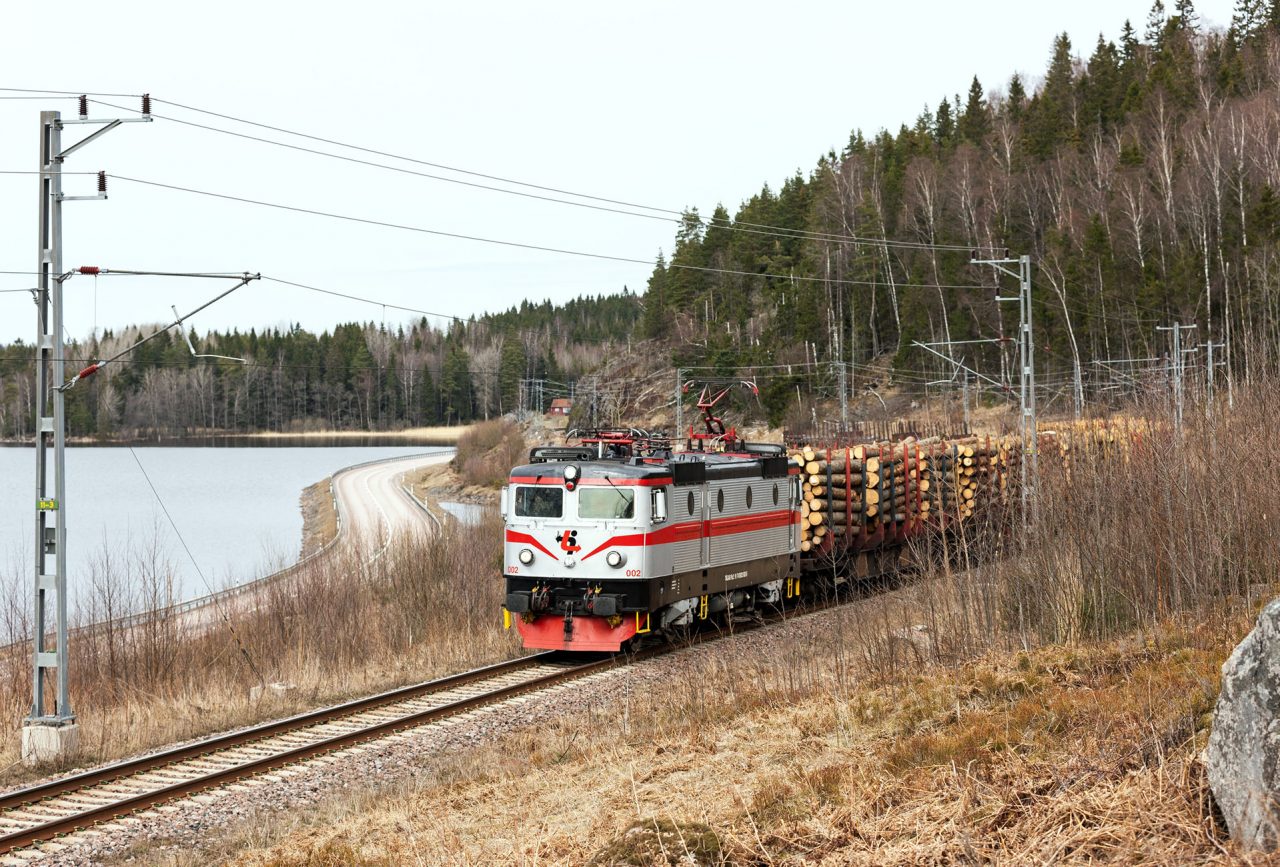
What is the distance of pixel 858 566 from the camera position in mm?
27688

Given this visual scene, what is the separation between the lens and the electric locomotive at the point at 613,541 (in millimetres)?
19062

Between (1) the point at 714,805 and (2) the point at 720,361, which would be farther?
(2) the point at 720,361

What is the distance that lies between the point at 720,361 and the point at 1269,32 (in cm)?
4020

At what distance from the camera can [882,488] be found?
27.4 meters

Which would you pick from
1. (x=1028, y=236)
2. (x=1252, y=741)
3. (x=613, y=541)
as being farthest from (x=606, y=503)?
(x=1028, y=236)

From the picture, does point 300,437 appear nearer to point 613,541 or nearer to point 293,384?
point 293,384

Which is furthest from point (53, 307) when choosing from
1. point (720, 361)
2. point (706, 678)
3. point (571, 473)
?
point (720, 361)

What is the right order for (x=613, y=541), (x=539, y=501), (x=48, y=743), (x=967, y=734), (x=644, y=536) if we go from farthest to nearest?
(x=539, y=501) < (x=613, y=541) < (x=644, y=536) < (x=48, y=743) < (x=967, y=734)

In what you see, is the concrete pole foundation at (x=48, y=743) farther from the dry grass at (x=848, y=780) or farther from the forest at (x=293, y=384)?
the forest at (x=293, y=384)

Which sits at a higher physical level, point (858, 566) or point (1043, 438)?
point (1043, 438)

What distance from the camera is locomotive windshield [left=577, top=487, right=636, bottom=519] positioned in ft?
62.6

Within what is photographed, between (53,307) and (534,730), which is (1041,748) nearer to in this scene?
(534,730)

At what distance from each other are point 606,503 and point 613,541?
60 cm

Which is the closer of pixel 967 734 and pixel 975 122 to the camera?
pixel 967 734
